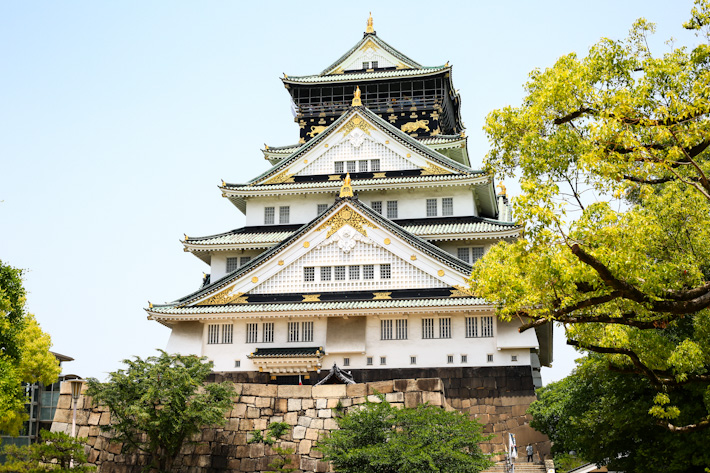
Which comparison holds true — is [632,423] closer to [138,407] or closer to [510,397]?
[510,397]

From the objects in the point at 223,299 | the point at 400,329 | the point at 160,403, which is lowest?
the point at 160,403

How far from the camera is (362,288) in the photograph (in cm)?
3266

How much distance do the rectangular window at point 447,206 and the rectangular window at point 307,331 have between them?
31.0 ft

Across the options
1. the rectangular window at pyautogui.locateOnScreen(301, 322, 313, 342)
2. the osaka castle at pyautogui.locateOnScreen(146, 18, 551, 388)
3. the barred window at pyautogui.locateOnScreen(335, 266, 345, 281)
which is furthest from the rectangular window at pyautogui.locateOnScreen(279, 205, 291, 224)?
the rectangular window at pyautogui.locateOnScreen(301, 322, 313, 342)

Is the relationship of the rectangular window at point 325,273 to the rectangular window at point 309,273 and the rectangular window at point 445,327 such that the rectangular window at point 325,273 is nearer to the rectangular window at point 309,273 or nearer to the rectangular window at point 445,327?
the rectangular window at point 309,273

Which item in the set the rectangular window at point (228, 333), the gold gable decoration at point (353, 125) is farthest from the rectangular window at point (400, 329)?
the gold gable decoration at point (353, 125)

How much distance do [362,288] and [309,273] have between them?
8.08 ft

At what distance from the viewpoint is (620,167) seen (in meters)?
14.2

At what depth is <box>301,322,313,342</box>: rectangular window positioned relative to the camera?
32375 mm

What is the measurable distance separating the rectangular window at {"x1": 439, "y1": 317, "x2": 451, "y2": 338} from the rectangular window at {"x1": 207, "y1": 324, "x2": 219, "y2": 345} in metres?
9.76

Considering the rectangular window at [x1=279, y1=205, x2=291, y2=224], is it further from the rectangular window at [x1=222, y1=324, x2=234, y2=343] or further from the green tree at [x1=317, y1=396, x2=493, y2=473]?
the green tree at [x1=317, y1=396, x2=493, y2=473]

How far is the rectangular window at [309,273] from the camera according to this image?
108 ft

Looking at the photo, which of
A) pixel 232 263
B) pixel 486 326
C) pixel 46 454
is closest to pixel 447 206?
pixel 486 326

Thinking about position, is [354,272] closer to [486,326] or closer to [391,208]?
[486,326]
